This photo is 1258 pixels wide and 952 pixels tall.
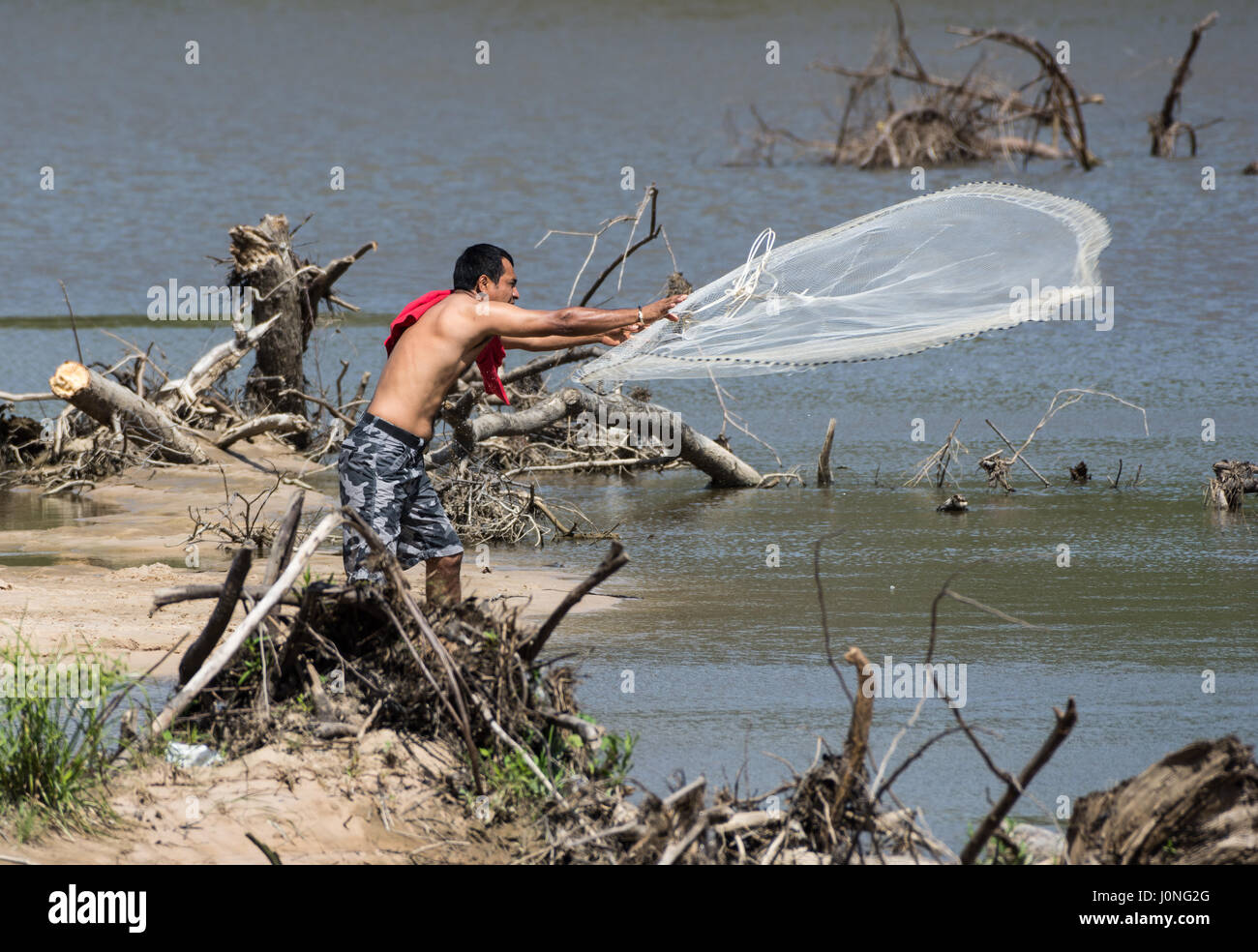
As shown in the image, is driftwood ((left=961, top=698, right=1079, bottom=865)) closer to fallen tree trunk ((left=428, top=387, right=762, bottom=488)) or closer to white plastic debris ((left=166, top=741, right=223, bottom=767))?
white plastic debris ((left=166, top=741, right=223, bottom=767))

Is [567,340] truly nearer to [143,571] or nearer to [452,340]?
[452,340]

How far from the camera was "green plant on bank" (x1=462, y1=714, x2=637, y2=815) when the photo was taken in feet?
15.2

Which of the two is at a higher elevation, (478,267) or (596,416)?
(478,267)

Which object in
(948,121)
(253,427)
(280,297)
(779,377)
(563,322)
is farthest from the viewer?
(948,121)

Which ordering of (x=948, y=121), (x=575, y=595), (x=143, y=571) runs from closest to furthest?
(x=575, y=595) → (x=143, y=571) → (x=948, y=121)

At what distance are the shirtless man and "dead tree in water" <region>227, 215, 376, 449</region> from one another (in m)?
4.98

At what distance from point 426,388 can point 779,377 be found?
887cm

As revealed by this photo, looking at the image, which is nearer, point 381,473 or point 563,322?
point 563,322

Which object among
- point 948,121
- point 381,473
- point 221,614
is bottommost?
point 221,614

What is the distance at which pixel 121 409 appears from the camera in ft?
35.0

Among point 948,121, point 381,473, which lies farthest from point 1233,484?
point 948,121

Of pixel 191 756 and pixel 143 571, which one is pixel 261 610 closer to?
pixel 191 756

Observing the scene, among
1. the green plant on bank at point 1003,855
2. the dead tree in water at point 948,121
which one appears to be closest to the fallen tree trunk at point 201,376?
the green plant on bank at point 1003,855
